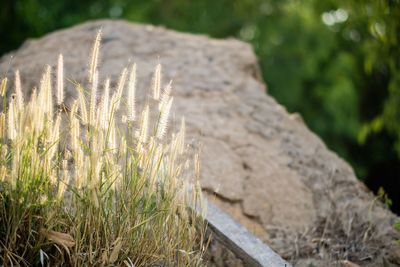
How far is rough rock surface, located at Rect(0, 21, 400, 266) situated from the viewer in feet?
12.6

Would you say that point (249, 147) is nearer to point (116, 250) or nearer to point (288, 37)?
point (116, 250)

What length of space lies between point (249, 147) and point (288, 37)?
6602 millimetres

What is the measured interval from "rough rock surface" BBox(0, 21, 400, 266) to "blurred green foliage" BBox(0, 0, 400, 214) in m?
4.84

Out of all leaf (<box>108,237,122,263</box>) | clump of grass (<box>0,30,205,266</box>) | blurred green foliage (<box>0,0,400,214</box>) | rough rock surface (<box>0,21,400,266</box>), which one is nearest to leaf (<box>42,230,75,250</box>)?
clump of grass (<box>0,30,205,266</box>)

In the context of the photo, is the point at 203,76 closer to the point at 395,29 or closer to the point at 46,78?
the point at 395,29

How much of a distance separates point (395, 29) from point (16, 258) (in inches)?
121

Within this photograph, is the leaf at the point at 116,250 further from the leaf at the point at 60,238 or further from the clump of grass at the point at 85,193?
the leaf at the point at 60,238

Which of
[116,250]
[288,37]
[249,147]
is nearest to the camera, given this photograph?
[116,250]

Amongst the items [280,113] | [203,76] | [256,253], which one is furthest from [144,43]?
[256,253]

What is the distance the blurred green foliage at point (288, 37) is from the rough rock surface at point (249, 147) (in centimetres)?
484

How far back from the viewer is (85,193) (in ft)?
8.83

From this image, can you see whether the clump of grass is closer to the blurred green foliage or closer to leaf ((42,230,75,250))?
leaf ((42,230,75,250))

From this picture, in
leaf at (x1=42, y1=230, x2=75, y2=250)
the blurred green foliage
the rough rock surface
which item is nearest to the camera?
leaf at (x1=42, y1=230, x2=75, y2=250)

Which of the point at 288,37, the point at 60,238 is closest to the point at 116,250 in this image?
the point at 60,238
